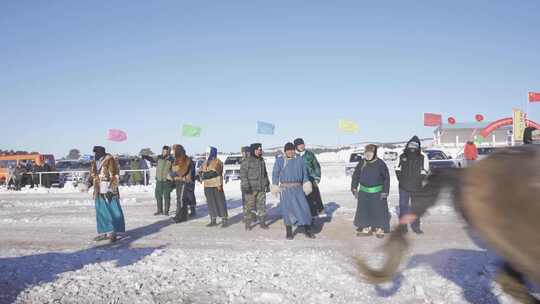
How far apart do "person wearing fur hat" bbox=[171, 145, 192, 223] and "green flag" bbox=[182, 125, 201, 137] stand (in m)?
20.2

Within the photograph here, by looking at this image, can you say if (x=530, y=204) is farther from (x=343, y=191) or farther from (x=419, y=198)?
(x=343, y=191)

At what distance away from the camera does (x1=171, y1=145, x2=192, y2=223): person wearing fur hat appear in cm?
1085

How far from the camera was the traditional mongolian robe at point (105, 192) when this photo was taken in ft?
27.5

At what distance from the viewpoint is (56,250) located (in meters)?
7.84

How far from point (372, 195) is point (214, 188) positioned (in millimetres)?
3770

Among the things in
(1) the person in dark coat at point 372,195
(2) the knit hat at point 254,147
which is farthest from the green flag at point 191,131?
(1) the person in dark coat at point 372,195

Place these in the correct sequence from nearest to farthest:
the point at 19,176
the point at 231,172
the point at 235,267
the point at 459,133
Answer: the point at 235,267 < the point at 19,176 < the point at 231,172 < the point at 459,133

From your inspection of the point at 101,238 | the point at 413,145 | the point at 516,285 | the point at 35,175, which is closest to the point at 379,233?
the point at 413,145

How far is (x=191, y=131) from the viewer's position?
102 feet

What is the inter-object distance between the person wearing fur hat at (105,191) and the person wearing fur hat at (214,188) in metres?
2.29

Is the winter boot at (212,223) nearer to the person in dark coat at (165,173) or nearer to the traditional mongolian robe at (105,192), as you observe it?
the person in dark coat at (165,173)

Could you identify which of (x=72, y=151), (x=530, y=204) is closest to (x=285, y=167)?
(x=530, y=204)

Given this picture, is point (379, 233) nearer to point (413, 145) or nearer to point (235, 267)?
point (413, 145)

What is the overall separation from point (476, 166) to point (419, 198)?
0.44 m
